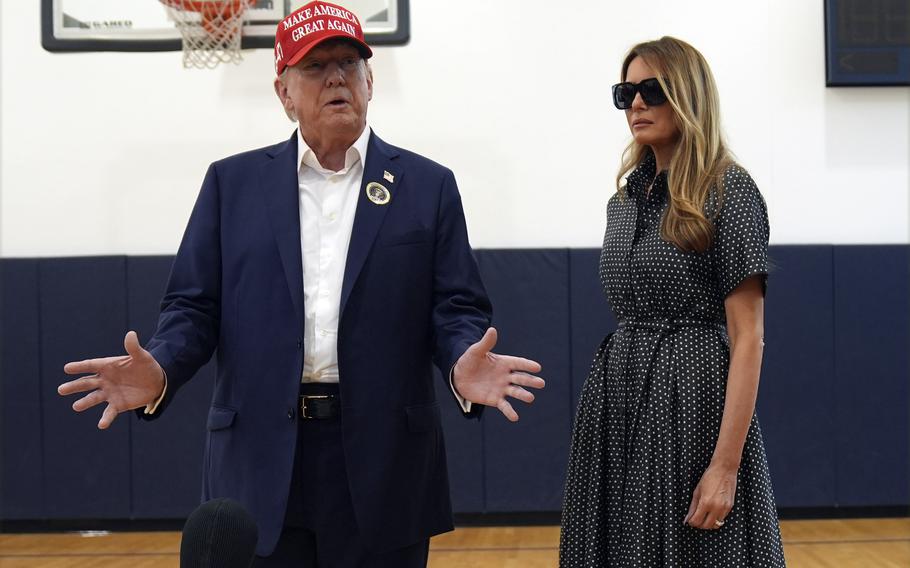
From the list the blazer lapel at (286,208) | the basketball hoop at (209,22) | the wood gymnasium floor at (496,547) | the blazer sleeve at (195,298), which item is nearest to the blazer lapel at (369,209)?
the blazer lapel at (286,208)

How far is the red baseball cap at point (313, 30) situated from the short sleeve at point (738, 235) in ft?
3.05

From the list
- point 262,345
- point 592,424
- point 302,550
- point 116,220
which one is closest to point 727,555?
point 592,424

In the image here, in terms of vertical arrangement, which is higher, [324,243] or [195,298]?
[324,243]

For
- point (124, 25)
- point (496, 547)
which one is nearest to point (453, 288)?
point (496, 547)

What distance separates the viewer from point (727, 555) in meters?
2.02

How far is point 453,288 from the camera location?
7.11 ft

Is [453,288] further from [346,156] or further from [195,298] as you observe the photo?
[195,298]

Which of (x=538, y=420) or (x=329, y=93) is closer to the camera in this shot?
(x=329, y=93)

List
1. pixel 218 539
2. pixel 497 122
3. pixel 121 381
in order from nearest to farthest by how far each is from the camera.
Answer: pixel 218 539 → pixel 121 381 → pixel 497 122

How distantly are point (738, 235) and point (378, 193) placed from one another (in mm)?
855

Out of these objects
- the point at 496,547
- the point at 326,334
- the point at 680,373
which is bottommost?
the point at 496,547

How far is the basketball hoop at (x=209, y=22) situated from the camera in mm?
5355

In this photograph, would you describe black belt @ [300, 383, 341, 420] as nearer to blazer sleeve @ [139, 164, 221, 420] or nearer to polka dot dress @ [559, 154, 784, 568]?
blazer sleeve @ [139, 164, 221, 420]

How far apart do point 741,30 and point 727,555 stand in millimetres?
4724
